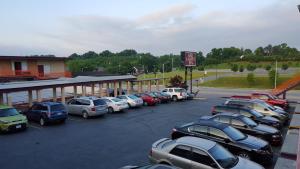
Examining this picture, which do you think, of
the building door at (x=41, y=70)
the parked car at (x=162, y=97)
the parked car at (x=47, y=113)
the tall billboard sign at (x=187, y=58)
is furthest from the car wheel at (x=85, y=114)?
the tall billboard sign at (x=187, y=58)

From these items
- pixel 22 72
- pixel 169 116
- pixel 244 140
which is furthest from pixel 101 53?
pixel 244 140

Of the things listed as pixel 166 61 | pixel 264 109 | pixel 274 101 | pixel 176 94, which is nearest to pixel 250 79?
pixel 176 94

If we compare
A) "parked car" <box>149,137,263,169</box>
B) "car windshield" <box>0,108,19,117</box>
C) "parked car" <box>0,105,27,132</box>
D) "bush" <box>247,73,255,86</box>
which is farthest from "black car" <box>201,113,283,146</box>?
"bush" <box>247,73,255,86</box>

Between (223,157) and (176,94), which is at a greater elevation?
(223,157)

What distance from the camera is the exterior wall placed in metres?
33.4

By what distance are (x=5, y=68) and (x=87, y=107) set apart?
17882 millimetres

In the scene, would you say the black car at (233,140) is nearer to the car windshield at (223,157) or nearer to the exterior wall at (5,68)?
the car windshield at (223,157)

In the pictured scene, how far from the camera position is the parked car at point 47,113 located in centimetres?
1931

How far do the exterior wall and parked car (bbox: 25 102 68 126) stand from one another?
1596cm

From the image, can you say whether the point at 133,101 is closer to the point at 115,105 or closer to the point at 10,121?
the point at 115,105

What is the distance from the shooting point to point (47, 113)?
19.3 meters

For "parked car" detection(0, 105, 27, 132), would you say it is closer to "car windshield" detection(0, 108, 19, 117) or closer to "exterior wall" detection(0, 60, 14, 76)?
"car windshield" detection(0, 108, 19, 117)

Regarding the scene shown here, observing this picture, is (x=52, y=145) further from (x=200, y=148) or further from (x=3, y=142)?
(x=200, y=148)

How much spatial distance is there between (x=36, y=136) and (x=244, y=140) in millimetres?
11903
